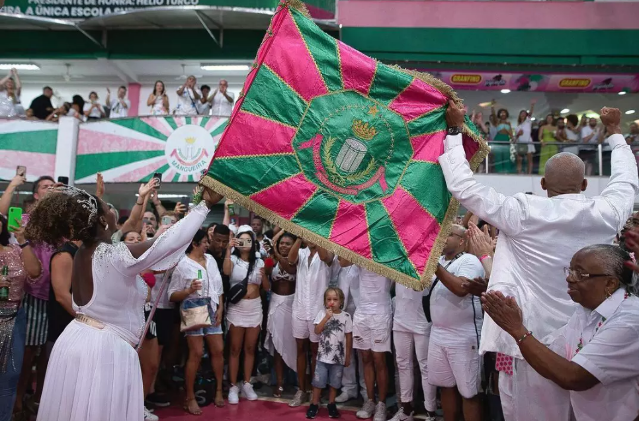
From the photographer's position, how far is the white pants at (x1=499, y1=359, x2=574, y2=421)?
2705 millimetres

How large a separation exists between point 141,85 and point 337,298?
37.7ft

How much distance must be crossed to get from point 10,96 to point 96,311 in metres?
10.9

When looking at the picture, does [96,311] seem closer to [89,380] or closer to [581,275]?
[89,380]

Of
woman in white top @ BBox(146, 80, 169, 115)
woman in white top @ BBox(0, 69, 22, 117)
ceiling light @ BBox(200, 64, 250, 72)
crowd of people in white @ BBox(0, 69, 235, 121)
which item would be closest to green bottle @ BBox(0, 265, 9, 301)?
crowd of people in white @ BBox(0, 69, 235, 121)

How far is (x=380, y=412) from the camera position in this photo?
577 centimetres

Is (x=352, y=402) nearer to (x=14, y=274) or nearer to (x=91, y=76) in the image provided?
(x=14, y=274)

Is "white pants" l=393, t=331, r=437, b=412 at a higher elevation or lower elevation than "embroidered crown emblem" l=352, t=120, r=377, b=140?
lower

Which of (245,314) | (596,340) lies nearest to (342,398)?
(245,314)

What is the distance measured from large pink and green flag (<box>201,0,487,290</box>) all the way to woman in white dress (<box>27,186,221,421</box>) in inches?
32.0

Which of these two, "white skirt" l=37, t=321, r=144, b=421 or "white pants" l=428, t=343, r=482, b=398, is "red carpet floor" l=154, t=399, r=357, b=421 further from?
"white skirt" l=37, t=321, r=144, b=421

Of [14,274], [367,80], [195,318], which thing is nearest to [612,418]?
[367,80]

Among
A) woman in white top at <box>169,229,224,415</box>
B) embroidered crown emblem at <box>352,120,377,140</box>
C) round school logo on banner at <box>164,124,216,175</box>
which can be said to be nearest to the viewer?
embroidered crown emblem at <box>352,120,377,140</box>

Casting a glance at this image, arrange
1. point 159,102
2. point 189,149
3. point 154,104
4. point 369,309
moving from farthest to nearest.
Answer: point 154,104 < point 159,102 < point 189,149 < point 369,309

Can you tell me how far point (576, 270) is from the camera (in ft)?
7.93
